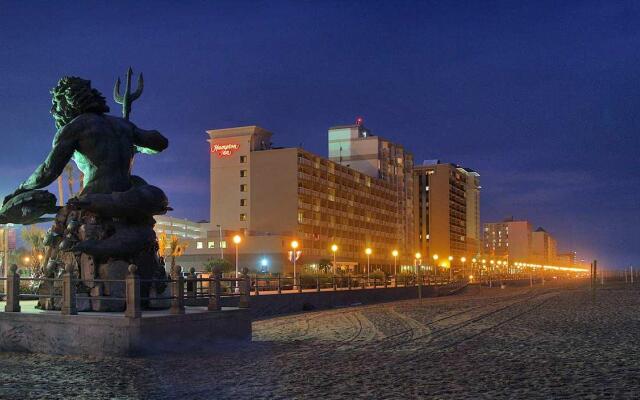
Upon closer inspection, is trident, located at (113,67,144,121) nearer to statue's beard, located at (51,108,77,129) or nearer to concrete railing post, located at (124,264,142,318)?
statue's beard, located at (51,108,77,129)

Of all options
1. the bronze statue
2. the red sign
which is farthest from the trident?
the red sign

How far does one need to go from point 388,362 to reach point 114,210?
792cm

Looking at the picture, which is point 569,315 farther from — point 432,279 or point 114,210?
point 432,279

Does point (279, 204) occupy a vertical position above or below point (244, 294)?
above

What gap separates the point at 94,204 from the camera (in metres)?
17.7

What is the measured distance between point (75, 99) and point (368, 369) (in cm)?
1070

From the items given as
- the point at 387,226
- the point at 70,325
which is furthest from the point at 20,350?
the point at 387,226

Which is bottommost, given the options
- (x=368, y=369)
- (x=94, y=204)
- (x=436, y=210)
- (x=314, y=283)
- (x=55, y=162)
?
(x=314, y=283)

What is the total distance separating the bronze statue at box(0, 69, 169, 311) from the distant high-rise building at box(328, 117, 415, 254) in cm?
11103

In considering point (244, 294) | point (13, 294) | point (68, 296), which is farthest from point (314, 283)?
point (68, 296)

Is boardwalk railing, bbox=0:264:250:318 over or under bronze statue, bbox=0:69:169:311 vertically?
under

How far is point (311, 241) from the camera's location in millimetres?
103938

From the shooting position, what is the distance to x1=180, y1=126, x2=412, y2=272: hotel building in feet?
316

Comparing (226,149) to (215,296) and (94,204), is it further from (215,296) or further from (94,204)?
(215,296)
